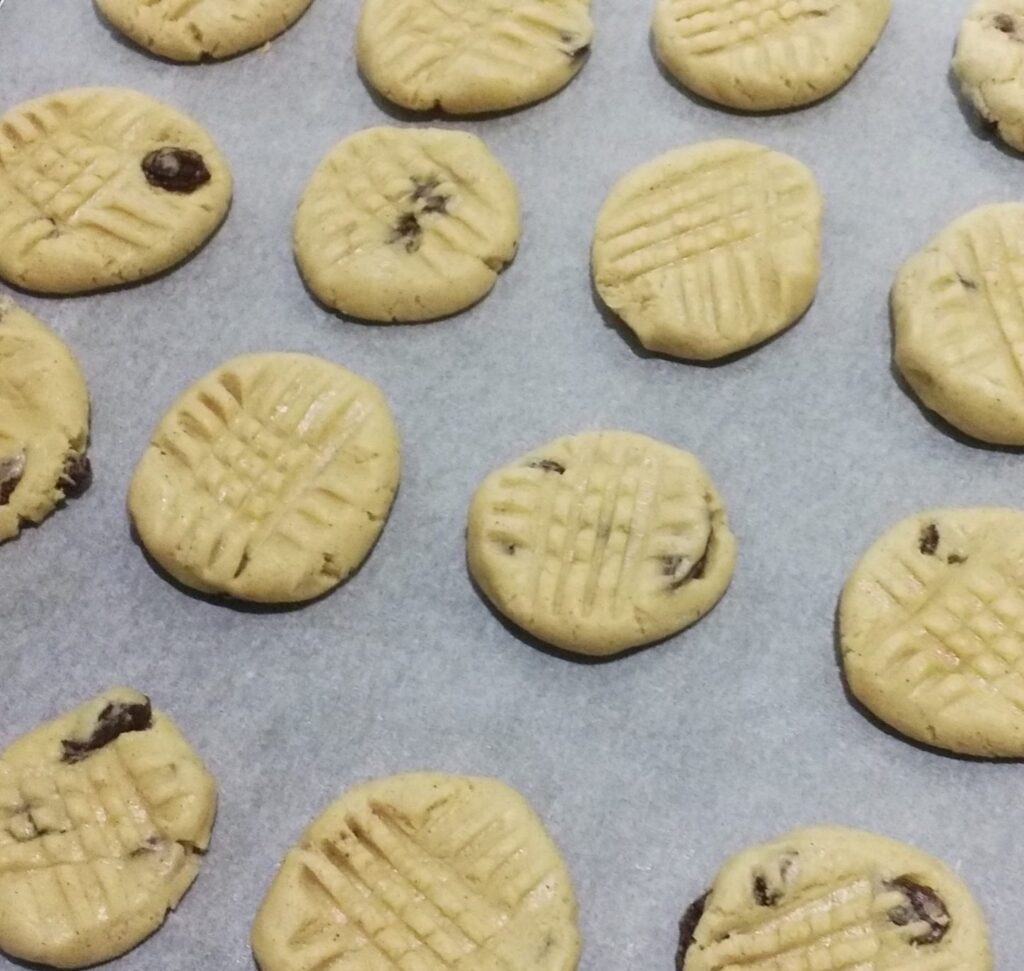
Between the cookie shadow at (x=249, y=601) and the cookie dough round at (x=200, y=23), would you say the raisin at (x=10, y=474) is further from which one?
the cookie dough round at (x=200, y=23)

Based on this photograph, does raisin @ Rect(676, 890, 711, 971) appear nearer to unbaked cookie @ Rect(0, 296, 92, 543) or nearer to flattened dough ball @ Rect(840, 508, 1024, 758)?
flattened dough ball @ Rect(840, 508, 1024, 758)

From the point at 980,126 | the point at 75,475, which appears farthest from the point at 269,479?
the point at 980,126

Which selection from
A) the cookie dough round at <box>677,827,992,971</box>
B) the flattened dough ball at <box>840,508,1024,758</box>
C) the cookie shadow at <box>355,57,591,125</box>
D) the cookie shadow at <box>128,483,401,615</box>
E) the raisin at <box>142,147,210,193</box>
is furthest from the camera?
the cookie shadow at <box>355,57,591,125</box>

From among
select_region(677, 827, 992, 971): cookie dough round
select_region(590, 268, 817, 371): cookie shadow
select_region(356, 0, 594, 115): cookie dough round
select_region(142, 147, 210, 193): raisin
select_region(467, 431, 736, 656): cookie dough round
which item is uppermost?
select_region(356, 0, 594, 115): cookie dough round

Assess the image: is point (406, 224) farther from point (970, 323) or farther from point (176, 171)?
point (970, 323)

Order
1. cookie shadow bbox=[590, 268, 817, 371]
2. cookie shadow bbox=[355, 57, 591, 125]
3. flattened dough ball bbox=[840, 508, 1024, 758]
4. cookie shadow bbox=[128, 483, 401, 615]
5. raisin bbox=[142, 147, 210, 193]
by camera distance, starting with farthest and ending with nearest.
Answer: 1. cookie shadow bbox=[355, 57, 591, 125]
2. raisin bbox=[142, 147, 210, 193]
3. cookie shadow bbox=[590, 268, 817, 371]
4. cookie shadow bbox=[128, 483, 401, 615]
5. flattened dough ball bbox=[840, 508, 1024, 758]

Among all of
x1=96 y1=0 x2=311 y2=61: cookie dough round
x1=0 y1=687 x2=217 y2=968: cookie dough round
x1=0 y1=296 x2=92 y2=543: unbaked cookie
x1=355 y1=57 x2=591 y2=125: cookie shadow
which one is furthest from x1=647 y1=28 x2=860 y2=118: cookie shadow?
x1=0 y1=687 x2=217 y2=968: cookie dough round

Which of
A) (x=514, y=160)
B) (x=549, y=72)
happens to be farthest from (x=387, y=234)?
(x=549, y=72)
